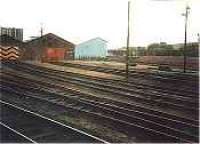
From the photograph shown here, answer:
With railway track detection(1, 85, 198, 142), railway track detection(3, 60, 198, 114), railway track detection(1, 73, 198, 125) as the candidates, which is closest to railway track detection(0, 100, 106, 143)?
railway track detection(1, 85, 198, 142)

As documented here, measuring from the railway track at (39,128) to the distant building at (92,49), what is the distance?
49515 mm

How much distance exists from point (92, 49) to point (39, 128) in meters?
56.4

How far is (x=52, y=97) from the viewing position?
17.6 metres

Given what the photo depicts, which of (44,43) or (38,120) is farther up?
(44,43)

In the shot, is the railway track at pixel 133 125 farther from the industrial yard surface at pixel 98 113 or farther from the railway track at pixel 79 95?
the railway track at pixel 79 95

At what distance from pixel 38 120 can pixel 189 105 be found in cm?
819

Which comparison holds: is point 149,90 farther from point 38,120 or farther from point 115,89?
point 38,120

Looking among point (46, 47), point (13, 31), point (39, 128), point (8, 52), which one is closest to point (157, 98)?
point (39, 128)

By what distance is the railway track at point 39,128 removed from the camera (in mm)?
10164

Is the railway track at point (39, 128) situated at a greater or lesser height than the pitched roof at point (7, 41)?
lesser

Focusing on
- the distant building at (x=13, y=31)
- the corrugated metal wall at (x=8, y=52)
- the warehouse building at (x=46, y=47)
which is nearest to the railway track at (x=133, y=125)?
the corrugated metal wall at (x=8, y=52)

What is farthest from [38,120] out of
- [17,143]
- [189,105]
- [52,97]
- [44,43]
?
[44,43]

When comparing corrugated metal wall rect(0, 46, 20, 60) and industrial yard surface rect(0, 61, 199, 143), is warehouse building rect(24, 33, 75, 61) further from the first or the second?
industrial yard surface rect(0, 61, 199, 143)

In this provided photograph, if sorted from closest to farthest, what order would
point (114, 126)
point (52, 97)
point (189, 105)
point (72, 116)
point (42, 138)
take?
point (42, 138) < point (114, 126) < point (72, 116) < point (189, 105) < point (52, 97)
